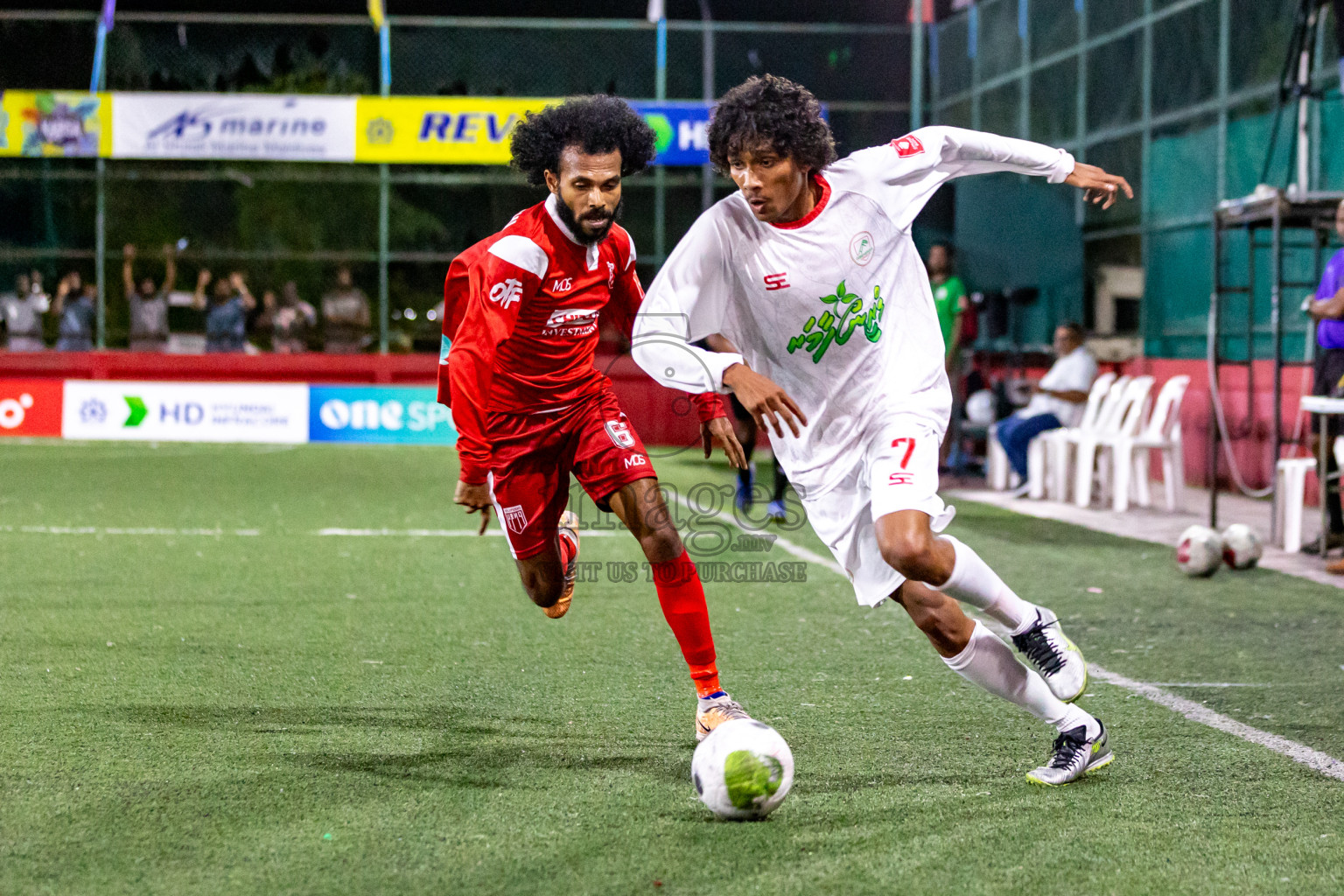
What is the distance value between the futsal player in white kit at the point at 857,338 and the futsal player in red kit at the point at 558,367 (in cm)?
52

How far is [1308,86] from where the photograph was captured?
35.7 ft

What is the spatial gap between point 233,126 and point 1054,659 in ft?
63.0

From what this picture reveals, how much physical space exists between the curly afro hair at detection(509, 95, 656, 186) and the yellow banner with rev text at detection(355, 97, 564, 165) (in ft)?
53.6

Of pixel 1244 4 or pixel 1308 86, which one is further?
pixel 1244 4

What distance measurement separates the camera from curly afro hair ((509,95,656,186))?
455cm

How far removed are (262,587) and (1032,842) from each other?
501cm

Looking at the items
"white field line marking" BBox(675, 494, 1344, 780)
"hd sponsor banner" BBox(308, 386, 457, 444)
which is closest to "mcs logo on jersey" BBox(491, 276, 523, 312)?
"white field line marking" BBox(675, 494, 1344, 780)

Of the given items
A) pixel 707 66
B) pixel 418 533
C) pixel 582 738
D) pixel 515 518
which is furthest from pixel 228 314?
pixel 582 738

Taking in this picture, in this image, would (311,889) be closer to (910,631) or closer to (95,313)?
(910,631)

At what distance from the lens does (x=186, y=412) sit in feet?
60.7

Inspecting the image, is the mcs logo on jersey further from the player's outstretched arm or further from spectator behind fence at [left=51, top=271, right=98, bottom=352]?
spectator behind fence at [left=51, top=271, right=98, bottom=352]

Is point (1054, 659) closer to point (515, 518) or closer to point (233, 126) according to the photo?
point (515, 518)

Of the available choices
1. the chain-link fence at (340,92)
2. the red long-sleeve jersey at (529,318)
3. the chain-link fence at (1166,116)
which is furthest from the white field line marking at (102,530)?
the chain-link fence at (340,92)

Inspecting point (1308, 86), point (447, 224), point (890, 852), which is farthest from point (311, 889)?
point (447, 224)
